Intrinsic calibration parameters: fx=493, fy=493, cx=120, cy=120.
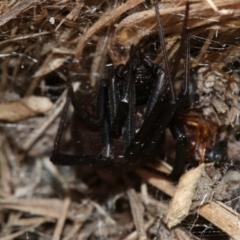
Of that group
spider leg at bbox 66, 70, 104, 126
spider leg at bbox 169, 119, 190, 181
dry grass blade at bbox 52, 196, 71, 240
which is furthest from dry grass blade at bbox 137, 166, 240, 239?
dry grass blade at bbox 52, 196, 71, 240

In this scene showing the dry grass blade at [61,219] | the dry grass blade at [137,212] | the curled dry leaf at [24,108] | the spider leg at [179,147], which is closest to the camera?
the spider leg at [179,147]

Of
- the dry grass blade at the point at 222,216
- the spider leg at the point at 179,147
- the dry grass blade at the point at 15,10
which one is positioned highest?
the dry grass blade at the point at 15,10

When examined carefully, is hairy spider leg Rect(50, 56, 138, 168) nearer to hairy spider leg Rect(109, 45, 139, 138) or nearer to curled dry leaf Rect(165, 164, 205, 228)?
hairy spider leg Rect(109, 45, 139, 138)

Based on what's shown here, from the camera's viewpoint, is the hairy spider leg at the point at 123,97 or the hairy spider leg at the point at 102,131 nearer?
the hairy spider leg at the point at 123,97

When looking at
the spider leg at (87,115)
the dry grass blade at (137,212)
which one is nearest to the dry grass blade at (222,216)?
the dry grass blade at (137,212)

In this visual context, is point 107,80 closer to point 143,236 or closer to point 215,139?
point 215,139

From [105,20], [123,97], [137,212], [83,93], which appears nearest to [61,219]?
[137,212]

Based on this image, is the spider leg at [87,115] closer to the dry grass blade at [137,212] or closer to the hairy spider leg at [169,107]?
the hairy spider leg at [169,107]
